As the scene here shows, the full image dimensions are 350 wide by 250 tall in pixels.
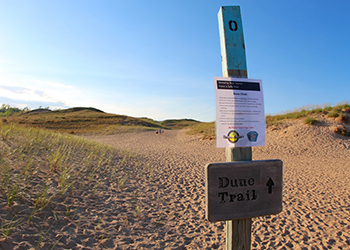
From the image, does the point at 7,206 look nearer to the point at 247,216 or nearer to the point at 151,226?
the point at 151,226

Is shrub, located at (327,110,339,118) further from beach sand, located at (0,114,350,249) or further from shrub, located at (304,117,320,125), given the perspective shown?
beach sand, located at (0,114,350,249)

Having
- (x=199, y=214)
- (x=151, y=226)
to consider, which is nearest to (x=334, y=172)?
(x=199, y=214)

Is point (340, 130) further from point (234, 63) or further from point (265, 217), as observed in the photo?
point (234, 63)

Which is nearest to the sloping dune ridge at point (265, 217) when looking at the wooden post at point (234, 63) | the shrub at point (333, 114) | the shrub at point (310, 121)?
the wooden post at point (234, 63)

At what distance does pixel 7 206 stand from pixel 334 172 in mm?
11352

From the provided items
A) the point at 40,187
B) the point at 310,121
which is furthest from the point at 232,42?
the point at 310,121

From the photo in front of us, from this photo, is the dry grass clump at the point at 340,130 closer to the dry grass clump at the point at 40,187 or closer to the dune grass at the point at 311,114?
A: the dune grass at the point at 311,114

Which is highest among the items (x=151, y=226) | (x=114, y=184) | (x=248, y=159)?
(x=248, y=159)

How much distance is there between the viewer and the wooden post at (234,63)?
2113 millimetres

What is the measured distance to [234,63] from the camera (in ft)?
7.16

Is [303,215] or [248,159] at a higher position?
[248,159]

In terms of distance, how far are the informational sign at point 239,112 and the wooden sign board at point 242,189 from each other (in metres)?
0.25

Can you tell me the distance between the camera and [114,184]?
576cm

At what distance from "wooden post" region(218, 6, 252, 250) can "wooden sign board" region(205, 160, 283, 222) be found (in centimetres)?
14
